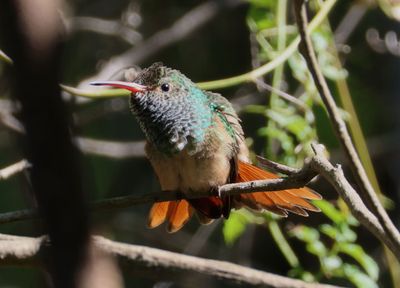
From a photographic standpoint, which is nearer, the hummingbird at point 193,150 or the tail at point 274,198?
the tail at point 274,198

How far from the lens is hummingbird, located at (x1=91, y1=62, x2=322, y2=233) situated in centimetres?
239

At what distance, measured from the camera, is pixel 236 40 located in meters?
5.07

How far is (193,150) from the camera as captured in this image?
247cm

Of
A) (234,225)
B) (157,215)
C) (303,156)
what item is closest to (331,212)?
(303,156)

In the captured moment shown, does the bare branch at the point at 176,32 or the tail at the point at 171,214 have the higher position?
the bare branch at the point at 176,32

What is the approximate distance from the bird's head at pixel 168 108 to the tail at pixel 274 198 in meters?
0.22

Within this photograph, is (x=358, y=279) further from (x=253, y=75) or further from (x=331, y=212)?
(x=253, y=75)

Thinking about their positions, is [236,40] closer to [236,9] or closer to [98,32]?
[236,9]

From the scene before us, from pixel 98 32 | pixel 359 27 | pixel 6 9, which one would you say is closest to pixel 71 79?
pixel 98 32

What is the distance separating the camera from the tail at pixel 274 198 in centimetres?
229

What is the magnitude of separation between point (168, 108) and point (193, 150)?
0.26m

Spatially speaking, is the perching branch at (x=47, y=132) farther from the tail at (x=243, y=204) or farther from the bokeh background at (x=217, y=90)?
the bokeh background at (x=217, y=90)

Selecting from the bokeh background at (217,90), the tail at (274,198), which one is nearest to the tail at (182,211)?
the tail at (274,198)

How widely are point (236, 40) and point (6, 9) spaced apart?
4.75 m
